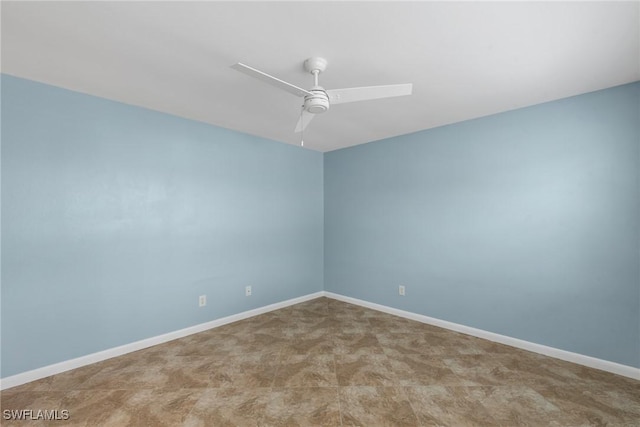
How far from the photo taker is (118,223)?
2.76 meters

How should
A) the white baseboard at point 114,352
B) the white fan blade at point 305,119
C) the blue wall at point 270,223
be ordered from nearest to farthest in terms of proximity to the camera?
the white baseboard at point 114,352, the blue wall at point 270,223, the white fan blade at point 305,119

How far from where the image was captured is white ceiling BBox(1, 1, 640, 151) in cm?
156

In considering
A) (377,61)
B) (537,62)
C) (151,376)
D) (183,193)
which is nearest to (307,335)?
(151,376)

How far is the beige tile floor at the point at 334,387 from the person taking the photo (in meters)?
1.89

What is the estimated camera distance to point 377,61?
2029 mm

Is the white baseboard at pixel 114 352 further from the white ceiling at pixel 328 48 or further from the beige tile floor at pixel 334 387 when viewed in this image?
the white ceiling at pixel 328 48

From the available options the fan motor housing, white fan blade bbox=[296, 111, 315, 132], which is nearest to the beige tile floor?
the fan motor housing

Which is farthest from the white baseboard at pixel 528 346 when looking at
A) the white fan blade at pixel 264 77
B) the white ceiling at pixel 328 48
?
the white fan blade at pixel 264 77

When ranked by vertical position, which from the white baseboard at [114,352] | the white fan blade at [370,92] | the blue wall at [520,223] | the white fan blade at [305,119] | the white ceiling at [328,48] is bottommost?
the white baseboard at [114,352]

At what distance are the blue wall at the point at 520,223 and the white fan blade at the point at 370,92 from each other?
5.85ft

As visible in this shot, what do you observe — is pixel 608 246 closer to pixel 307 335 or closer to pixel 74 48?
pixel 307 335

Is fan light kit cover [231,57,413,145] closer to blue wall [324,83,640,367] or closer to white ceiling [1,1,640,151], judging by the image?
white ceiling [1,1,640,151]

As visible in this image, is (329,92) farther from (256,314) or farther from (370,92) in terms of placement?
(256,314)

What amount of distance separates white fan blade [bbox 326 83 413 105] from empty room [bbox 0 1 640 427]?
2 centimetres
